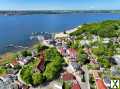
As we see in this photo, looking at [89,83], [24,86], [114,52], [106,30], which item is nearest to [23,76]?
[24,86]

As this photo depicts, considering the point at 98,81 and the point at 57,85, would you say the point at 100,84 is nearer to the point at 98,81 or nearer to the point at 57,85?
the point at 98,81

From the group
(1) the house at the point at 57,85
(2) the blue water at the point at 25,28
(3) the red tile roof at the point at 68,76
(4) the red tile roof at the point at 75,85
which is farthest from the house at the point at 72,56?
(2) the blue water at the point at 25,28

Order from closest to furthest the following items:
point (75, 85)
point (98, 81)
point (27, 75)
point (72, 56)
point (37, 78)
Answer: point (75, 85), point (98, 81), point (37, 78), point (27, 75), point (72, 56)

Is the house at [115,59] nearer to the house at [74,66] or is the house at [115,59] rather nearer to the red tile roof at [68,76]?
the house at [74,66]

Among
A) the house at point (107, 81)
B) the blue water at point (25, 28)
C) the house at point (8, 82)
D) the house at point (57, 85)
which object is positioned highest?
the house at point (107, 81)

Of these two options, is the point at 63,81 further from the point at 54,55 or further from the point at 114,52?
the point at 114,52

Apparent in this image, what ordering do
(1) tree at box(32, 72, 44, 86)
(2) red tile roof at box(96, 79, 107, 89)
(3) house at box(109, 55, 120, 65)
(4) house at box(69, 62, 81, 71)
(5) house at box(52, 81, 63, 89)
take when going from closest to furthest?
(2) red tile roof at box(96, 79, 107, 89)
(5) house at box(52, 81, 63, 89)
(1) tree at box(32, 72, 44, 86)
(4) house at box(69, 62, 81, 71)
(3) house at box(109, 55, 120, 65)

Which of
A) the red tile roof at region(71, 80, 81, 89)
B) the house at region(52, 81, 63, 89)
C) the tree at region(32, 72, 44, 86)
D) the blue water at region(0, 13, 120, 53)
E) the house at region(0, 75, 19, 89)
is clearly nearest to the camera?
the red tile roof at region(71, 80, 81, 89)

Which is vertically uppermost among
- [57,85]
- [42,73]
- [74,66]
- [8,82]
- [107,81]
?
[107,81]

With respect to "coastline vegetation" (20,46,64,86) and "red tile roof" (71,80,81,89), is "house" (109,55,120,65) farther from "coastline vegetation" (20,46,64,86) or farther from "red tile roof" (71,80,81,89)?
"red tile roof" (71,80,81,89)

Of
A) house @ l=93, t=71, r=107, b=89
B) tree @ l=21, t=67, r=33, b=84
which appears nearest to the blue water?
tree @ l=21, t=67, r=33, b=84

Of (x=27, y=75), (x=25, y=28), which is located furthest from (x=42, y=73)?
(x=25, y=28)
